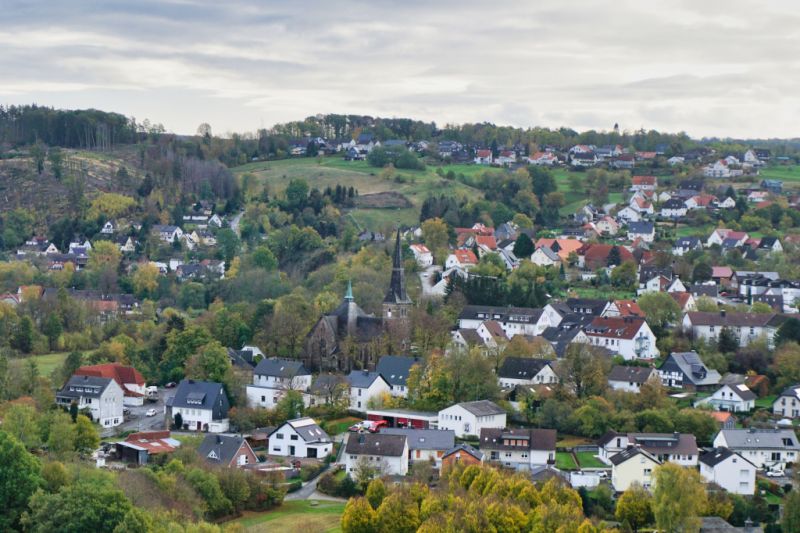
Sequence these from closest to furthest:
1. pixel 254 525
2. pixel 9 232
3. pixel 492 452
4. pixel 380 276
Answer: pixel 254 525
pixel 492 452
pixel 380 276
pixel 9 232

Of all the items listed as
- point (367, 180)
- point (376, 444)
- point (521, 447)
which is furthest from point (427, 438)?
point (367, 180)

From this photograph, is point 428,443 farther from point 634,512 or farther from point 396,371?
point 634,512

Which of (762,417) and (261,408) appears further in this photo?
(261,408)

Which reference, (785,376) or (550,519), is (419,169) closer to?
(785,376)

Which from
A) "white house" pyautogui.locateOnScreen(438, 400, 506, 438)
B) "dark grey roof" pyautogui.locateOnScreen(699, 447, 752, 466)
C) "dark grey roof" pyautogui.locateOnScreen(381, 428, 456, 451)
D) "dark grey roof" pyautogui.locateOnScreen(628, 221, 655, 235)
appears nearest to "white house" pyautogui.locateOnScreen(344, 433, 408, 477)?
"dark grey roof" pyautogui.locateOnScreen(381, 428, 456, 451)

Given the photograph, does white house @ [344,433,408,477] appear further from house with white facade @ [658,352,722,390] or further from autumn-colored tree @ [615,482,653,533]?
house with white facade @ [658,352,722,390]

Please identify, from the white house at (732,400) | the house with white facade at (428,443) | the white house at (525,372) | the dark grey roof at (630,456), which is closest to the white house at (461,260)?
the white house at (525,372)

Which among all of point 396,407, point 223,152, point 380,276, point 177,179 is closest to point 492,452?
point 396,407
